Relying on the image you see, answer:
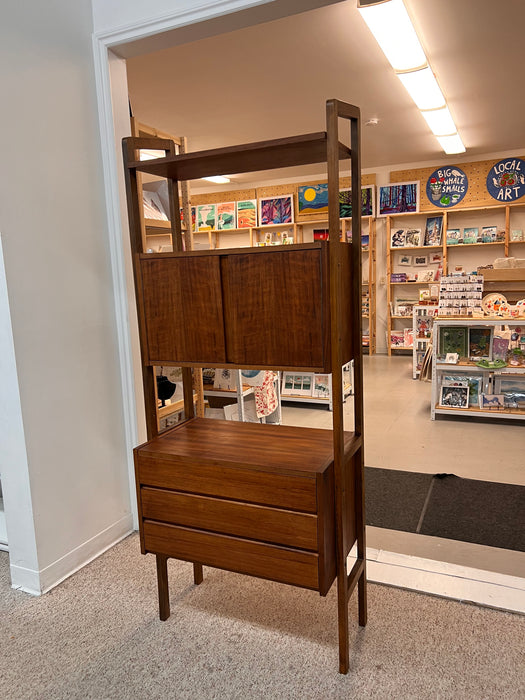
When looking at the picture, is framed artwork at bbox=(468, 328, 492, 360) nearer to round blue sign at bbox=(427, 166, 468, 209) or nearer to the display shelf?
the display shelf

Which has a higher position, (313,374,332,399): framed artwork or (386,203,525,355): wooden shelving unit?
(386,203,525,355): wooden shelving unit

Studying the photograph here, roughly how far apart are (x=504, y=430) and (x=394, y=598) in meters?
2.85

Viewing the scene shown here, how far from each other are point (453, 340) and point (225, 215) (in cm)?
581

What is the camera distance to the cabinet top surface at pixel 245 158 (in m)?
1.50

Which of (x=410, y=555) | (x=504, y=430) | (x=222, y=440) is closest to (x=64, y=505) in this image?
(x=222, y=440)

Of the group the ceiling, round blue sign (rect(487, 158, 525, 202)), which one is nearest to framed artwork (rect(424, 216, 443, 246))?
round blue sign (rect(487, 158, 525, 202))

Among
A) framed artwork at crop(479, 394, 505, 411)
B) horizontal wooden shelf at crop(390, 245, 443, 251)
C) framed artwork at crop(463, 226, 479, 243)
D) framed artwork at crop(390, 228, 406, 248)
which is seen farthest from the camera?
framed artwork at crop(390, 228, 406, 248)

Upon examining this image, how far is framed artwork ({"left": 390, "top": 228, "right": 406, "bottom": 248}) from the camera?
8180mm

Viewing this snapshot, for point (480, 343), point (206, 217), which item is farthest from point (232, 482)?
point (206, 217)

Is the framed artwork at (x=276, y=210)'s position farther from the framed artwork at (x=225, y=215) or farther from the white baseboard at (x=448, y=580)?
the white baseboard at (x=448, y=580)

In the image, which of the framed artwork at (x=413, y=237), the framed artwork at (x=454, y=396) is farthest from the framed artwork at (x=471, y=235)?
the framed artwork at (x=454, y=396)

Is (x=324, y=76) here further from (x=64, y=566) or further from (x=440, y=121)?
(x=64, y=566)

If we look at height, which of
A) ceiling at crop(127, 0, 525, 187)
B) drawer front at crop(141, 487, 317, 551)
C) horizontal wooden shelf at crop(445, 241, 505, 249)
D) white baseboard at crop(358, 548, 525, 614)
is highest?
ceiling at crop(127, 0, 525, 187)

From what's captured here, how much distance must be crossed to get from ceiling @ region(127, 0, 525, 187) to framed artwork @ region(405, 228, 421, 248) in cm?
177
